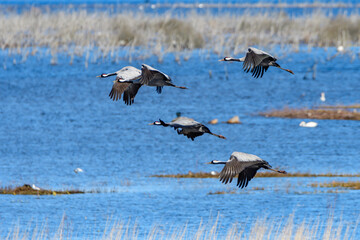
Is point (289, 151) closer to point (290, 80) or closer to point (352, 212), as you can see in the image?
point (352, 212)

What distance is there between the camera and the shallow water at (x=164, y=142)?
22391 millimetres

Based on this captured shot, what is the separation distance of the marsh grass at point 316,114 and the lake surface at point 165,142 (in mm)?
573

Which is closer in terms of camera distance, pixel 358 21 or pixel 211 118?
pixel 211 118


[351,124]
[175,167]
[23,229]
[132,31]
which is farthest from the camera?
[132,31]

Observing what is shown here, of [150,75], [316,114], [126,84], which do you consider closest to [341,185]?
[316,114]

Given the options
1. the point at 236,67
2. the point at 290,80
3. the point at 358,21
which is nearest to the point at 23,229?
the point at 290,80

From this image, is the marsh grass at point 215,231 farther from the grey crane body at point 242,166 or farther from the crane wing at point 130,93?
the grey crane body at point 242,166

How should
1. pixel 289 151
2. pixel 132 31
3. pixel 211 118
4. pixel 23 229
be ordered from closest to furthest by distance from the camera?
pixel 23 229
pixel 289 151
pixel 211 118
pixel 132 31

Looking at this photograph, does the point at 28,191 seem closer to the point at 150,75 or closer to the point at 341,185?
the point at 341,185

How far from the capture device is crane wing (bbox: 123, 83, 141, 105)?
10.0 metres

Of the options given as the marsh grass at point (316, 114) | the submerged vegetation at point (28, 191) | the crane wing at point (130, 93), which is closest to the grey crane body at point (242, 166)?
the crane wing at point (130, 93)

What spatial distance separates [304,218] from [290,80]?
28042 millimetres

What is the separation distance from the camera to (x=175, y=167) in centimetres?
2747

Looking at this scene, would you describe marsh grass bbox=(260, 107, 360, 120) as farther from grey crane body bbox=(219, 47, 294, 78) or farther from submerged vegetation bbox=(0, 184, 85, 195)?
grey crane body bbox=(219, 47, 294, 78)
